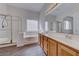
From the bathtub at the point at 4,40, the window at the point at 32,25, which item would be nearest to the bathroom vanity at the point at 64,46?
the bathtub at the point at 4,40

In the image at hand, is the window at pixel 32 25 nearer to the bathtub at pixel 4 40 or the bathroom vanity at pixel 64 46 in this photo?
the bathtub at pixel 4 40

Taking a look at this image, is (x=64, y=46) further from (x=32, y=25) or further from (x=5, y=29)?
(x=32, y=25)

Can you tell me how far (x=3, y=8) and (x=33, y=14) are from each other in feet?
5.34

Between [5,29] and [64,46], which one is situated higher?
[5,29]

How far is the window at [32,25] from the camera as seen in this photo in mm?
5504

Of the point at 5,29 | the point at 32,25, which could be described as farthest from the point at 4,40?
the point at 32,25

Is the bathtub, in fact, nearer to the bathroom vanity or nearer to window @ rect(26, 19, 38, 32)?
window @ rect(26, 19, 38, 32)

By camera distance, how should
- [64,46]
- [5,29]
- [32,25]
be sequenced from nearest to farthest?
[64,46]
[5,29]
[32,25]

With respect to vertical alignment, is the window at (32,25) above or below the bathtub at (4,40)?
above

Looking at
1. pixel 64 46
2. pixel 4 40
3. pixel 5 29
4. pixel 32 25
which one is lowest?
pixel 4 40

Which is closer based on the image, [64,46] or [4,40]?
[64,46]

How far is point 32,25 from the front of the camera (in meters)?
5.68

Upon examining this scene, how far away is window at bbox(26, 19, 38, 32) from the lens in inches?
217

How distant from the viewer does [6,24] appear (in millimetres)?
4824
